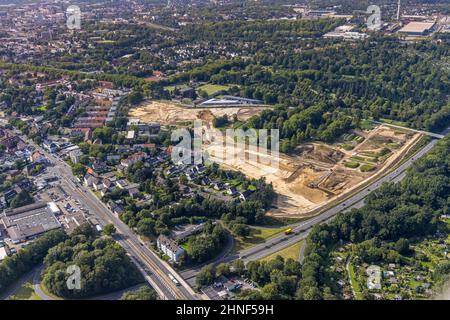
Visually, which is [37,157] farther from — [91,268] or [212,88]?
[212,88]

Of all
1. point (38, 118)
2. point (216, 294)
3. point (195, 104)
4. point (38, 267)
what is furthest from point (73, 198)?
point (195, 104)

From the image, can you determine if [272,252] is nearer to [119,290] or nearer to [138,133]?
[119,290]

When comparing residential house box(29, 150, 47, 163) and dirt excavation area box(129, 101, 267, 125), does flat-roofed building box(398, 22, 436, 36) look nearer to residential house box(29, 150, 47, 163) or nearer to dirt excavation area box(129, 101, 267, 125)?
dirt excavation area box(129, 101, 267, 125)

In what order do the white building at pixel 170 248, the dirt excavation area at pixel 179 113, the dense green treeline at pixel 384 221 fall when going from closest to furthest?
the dense green treeline at pixel 384 221 < the white building at pixel 170 248 < the dirt excavation area at pixel 179 113

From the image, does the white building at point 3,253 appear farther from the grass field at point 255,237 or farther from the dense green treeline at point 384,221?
the dense green treeline at point 384,221

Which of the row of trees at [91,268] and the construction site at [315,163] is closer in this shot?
the row of trees at [91,268]

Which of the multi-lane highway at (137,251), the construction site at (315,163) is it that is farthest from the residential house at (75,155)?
the construction site at (315,163)
